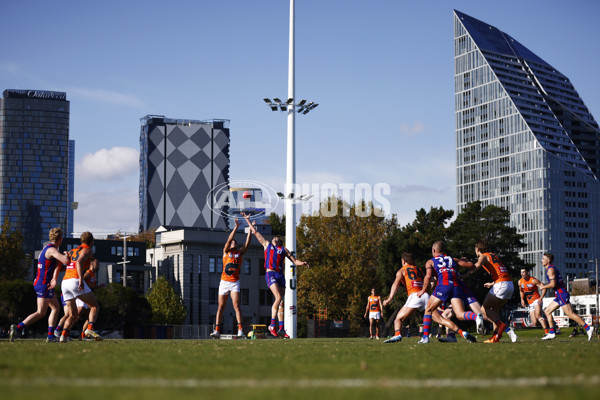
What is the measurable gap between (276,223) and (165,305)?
90.8 ft

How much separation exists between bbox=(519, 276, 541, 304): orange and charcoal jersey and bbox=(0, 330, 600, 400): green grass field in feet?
43.8

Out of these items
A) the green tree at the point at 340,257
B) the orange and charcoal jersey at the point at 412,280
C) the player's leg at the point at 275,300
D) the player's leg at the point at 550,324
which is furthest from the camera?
the green tree at the point at 340,257

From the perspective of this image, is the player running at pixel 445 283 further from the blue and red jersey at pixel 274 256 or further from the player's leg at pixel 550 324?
the player's leg at pixel 550 324

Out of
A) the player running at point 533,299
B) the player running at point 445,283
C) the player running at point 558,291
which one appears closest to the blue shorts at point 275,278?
the player running at point 445,283

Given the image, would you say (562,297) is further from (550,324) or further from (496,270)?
(496,270)

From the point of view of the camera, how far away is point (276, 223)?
105m

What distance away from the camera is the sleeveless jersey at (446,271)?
653 inches

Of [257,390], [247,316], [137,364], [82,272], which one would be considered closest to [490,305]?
[82,272]

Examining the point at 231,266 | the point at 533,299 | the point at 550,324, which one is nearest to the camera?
the point at 231,266

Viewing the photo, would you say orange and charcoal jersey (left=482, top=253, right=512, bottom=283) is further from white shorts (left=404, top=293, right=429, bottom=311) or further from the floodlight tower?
the floodlight tower

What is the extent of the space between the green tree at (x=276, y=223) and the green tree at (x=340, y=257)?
25.7 m

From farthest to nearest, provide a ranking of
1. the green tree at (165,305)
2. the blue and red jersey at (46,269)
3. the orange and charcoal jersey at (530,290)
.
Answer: the green tree at (165,305) < the orange and charcoal jersey at (530,290) < the blue and red jersey at (46,269)

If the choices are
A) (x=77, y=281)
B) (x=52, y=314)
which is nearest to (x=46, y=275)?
(x=77, y=281)

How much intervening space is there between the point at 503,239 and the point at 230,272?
57.3 m
